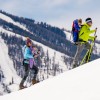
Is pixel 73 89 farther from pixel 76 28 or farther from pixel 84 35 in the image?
pixel 84 35

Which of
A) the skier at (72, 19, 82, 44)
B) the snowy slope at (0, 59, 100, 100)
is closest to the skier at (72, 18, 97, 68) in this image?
the skier at (72, 19, 82, 44)

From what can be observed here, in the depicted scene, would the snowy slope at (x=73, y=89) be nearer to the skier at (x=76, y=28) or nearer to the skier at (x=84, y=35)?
the skier at (x=76, y=28)

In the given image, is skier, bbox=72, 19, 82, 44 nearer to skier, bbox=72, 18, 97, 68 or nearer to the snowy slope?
skier, bbox=72, 18, 97, 68

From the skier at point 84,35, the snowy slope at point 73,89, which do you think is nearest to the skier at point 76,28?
the skier at point 84,35

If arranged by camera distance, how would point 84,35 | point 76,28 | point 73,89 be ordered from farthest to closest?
point 84,35 → point 76,28 → point 73,89

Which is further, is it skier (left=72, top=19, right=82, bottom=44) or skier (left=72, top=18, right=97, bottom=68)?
skier (left=72, top=18, right=97, bottom=68)

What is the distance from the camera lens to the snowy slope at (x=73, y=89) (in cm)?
1040

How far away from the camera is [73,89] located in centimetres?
1143

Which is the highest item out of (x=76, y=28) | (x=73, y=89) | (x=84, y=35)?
(x=76, y=28)

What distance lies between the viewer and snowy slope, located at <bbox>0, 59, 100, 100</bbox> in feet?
34.1

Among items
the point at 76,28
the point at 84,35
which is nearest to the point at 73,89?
the point at 76,28

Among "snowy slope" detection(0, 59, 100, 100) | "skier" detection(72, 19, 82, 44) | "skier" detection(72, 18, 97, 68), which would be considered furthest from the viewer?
"skier" detection(72, 18, 97, 68)

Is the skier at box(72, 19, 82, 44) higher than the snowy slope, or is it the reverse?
the skier at box(72, 19, 82, 44)

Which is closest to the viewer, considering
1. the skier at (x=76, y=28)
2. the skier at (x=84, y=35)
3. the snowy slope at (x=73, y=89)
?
the snowy slope at (x=73, y=89)
